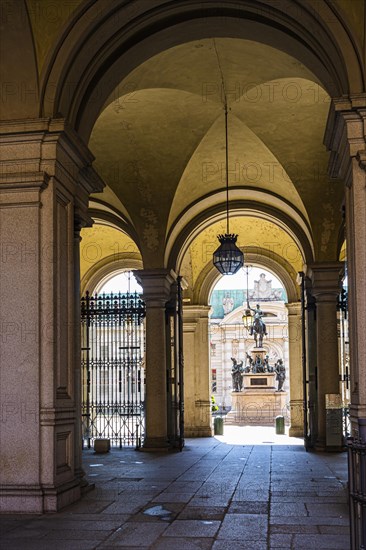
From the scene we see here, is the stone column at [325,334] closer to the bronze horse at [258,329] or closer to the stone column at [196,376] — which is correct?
the stone column at [196,376]

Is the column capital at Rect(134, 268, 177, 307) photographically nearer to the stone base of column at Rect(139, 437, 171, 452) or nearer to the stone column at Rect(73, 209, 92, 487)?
the stone base of column at Rect(139, 437, 171, 452)

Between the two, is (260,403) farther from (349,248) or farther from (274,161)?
(349,248)

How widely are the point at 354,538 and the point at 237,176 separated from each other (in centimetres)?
1339

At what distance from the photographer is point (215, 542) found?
23.1ft

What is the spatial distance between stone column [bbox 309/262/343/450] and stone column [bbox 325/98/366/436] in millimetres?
8437

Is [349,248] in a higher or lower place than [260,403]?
higher

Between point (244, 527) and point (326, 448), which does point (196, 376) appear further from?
point (244, 527)

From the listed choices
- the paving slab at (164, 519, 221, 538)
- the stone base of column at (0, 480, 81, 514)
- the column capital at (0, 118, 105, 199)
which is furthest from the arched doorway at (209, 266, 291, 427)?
the paving slab at (164, 519, 221, 538)

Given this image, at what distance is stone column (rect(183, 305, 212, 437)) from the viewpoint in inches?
941

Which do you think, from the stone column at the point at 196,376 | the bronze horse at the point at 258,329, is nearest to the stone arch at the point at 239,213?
the stone column at the point at 196,376

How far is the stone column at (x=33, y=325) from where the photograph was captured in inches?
345

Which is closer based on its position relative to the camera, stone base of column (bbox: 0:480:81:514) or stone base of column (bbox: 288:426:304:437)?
stone base of column (bbox: 0:480:81:514)

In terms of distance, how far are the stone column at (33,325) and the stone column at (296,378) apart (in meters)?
14.3

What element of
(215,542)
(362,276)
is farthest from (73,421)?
(362,276)
